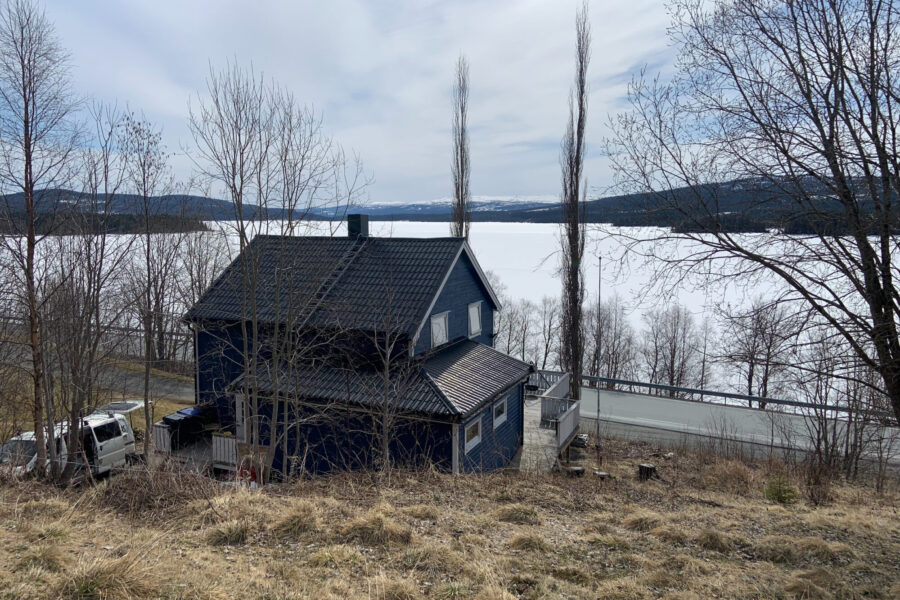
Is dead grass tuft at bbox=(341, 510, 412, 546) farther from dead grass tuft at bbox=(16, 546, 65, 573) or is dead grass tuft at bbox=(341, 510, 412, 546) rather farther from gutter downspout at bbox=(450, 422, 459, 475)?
gutter downspout at bbox=(450, 422, 459, 475)

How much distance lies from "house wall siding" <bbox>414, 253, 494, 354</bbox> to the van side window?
8165 mm

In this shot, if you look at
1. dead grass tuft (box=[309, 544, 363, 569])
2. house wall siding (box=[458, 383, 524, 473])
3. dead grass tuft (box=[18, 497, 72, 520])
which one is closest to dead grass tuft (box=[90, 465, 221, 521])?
dead grass tuft (box=[18, 497, 72, 520])

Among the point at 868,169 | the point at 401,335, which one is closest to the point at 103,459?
the point at 401,335

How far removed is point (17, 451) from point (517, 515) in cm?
892

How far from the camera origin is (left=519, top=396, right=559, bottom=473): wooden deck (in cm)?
1567

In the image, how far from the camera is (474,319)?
17953mm

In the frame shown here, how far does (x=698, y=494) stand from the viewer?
339 inches

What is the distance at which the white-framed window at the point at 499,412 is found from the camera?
15.1m

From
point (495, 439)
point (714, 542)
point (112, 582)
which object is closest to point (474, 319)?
point (495, 439)

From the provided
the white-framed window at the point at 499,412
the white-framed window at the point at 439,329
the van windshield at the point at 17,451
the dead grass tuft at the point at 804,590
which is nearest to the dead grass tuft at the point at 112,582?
the dead grass tuft at the point at 804,590

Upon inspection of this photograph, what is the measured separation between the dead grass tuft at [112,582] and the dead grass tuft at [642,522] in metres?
4.89

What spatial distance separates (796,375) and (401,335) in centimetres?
914

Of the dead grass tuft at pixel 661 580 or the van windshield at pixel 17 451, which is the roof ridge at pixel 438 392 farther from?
the van windshield at pixel 17 451

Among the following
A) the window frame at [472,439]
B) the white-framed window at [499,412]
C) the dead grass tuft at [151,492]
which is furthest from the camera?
the white-framed window at [499,412]
